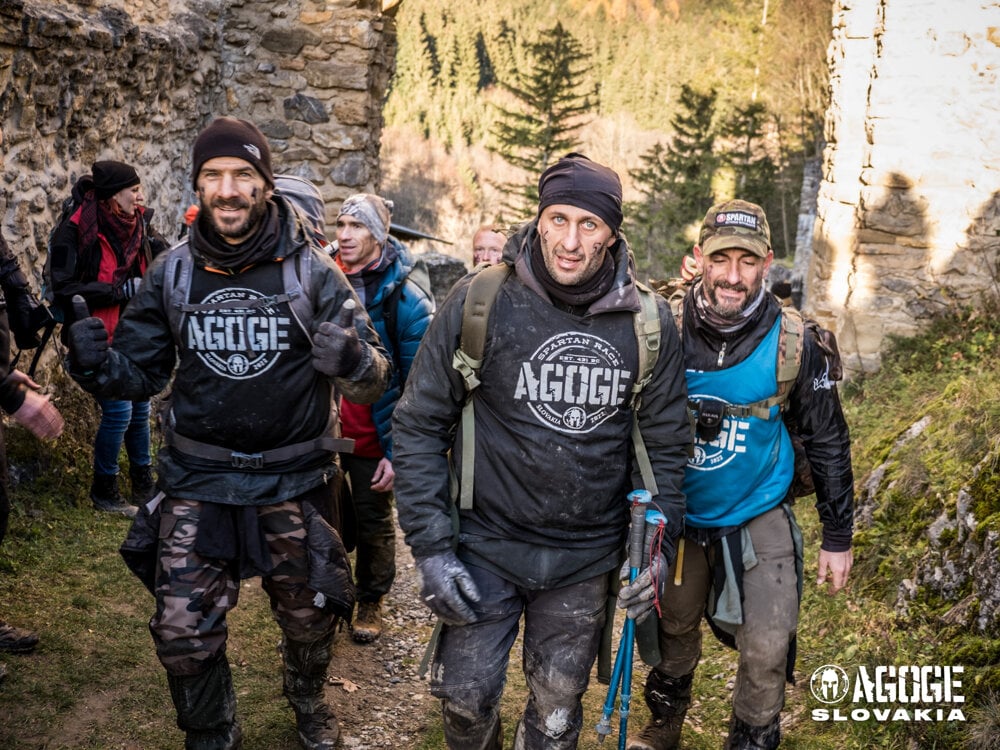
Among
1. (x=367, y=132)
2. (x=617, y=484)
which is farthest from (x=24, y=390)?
(x=367, y=132)

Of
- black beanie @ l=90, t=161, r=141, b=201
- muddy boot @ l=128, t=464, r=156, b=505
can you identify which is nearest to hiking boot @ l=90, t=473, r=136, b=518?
muddy boot @ l=128, t=464, r=156, b=505

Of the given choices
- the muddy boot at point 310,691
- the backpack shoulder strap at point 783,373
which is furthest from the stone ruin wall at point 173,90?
the backpack shoulder strap at point 783,373

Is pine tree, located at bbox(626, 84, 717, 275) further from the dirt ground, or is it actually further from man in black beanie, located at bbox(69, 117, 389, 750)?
man in black beanie, located at bbox(69, 117, 389, 750)

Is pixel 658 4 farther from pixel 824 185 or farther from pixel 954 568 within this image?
pixel 954 568

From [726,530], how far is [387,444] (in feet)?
5.21

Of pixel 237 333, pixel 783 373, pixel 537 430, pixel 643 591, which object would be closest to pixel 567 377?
pixel 537 430

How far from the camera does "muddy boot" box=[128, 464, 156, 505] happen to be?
209 inches

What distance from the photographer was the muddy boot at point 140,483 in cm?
530

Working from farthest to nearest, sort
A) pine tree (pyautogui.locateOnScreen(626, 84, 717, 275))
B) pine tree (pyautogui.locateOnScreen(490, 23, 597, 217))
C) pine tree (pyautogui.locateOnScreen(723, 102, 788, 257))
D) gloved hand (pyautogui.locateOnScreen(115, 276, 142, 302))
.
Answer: pine tree (pyautogui.locateOnScreen(490, 23, 597, 217)) < pine tree (pyautogui.locateOnScreen(626, 84, 717, 275)) < pine tree (pyautogui.locateOnScreen(723, 102, 788, 257)) < gloved hand (pyautogui.locateOnScreen(115, 276, 142, 302))

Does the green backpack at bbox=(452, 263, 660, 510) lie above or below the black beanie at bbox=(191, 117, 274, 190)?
below

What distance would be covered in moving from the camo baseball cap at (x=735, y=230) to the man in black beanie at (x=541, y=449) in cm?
40

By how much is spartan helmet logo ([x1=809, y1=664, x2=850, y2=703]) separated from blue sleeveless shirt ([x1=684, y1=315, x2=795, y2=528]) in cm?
114

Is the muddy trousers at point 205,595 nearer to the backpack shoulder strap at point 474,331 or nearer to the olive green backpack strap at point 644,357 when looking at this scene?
the backpack shoulder strap at point 474,331

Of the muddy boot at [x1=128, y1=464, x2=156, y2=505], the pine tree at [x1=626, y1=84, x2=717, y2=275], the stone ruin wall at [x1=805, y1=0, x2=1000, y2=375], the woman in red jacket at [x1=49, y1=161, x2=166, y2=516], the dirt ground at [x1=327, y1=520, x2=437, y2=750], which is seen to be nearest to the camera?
the dirt ground at [x1=327, y1=520, x2=437, y2=750]
